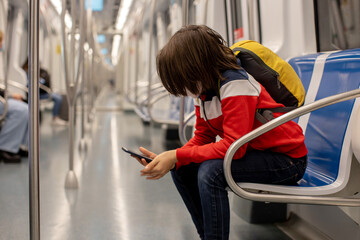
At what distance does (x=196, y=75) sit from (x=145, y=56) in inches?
292

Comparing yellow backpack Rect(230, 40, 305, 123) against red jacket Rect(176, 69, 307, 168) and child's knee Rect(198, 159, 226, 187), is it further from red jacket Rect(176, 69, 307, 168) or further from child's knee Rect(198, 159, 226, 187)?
child's knee Rect(198, 159, 226, 187)

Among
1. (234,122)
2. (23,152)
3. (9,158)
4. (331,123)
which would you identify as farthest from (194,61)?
(23,152)

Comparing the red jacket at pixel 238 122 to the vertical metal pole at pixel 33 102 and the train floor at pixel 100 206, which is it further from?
the train floor at pixel 100 206

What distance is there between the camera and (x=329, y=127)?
1463mm

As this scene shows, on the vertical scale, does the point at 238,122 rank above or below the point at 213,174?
above

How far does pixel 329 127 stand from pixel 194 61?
2.07 feet

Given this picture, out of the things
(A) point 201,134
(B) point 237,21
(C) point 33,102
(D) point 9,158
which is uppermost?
(B) point 237,21

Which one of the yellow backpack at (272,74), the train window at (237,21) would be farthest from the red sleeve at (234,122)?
the train window at (237,21)

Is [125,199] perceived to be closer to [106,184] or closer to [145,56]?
[106,184]

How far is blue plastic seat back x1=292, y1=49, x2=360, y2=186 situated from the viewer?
137 cm

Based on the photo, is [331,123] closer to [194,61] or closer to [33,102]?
[194,61]

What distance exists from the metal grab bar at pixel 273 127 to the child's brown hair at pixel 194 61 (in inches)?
8.1

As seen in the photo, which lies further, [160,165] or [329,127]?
[329,127]

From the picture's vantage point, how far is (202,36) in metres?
1.17
